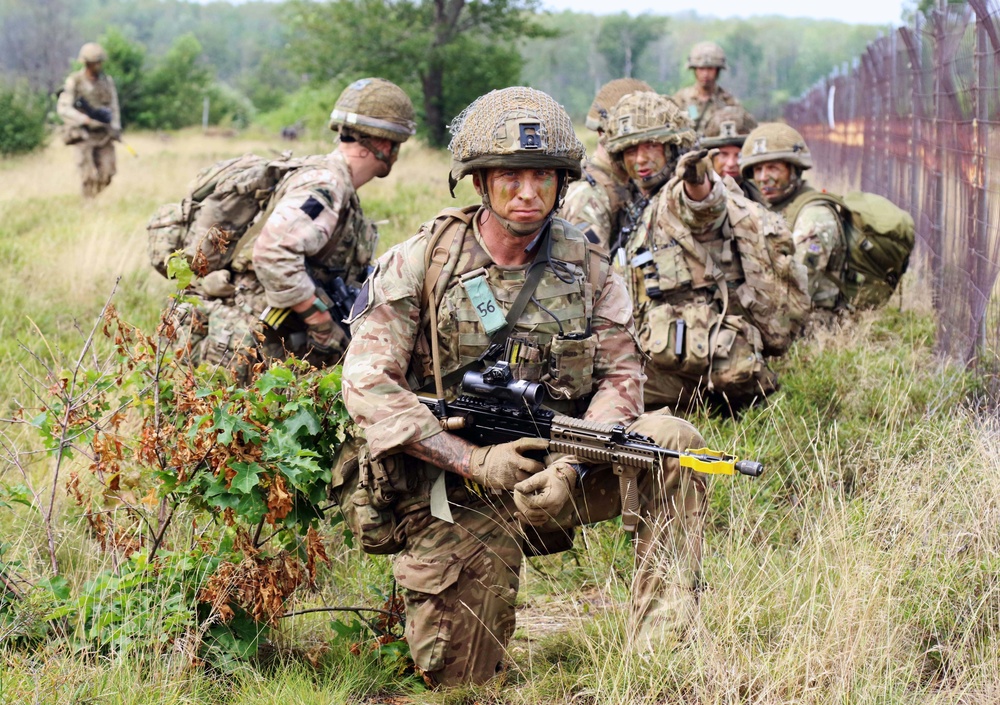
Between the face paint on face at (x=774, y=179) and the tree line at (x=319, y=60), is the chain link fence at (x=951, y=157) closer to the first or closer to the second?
the face paint on face at (x=774, y=179)

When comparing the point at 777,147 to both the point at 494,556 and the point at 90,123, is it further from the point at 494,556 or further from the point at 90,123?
the point at 90,123

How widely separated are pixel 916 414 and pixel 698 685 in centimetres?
286

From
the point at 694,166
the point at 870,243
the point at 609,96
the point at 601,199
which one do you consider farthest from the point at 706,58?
the point at 694,166

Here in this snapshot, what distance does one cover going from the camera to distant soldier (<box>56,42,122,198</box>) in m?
14.5

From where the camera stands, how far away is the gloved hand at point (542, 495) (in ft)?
11.0

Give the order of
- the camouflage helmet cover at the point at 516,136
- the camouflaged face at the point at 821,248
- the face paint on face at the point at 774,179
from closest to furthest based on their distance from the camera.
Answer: the camouflage helmet cover at the point at 516,136 → the camouflaged face at the point at 821,248 → the face paint on face at the point at 774,179

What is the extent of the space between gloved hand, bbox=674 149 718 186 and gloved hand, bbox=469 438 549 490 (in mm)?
1936

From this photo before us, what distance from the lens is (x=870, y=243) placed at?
24.0 feet

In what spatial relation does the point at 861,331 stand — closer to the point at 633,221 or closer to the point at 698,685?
the point at 633,221

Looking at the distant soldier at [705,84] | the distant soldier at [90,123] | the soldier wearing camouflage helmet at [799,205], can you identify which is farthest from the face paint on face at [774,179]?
the distant soldier at [90,123]

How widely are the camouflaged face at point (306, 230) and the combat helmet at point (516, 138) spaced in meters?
1.98

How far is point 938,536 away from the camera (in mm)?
3865

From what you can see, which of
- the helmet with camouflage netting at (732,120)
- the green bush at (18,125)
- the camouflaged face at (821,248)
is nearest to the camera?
the camouflaged face at (821,248)

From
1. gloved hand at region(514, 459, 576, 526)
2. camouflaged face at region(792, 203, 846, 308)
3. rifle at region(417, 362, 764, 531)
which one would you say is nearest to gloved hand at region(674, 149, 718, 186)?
rifle at region(417, 362, 764, 531)
